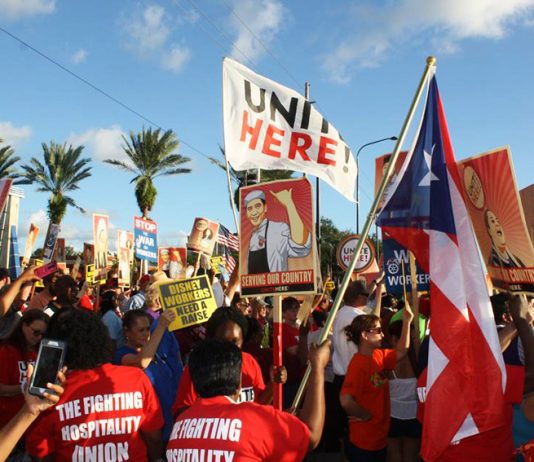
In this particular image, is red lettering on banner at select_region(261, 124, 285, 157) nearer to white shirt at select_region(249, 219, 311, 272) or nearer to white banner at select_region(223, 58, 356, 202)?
white banner at select_region(223, 58, 356, 202)

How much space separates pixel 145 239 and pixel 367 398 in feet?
26.4

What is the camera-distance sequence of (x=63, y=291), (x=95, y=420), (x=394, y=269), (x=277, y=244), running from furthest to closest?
(x=394, y=269), (x=63, y=291), (x=277, y=244), (x=95, y=420)

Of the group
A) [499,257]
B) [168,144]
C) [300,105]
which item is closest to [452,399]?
[499,257]

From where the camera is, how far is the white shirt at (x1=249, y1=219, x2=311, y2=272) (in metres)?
4.27

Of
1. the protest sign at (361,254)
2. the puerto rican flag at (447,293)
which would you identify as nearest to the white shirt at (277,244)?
the puerto rican flag at (447,293)

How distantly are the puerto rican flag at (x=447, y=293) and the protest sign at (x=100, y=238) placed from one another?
763 cm

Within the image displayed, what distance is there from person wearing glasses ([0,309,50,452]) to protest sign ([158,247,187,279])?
6506mm

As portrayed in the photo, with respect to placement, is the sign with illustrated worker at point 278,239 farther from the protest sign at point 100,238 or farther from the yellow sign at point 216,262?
the yellow sign at point 216,262

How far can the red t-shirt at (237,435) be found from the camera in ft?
7.88

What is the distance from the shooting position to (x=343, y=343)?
5.80 meters

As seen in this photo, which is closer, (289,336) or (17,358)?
(17,358)

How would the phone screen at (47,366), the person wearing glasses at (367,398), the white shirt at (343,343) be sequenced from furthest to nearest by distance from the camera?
1. the white shirt at (343,343)
2. the person wearing glasses at (367,398)
3. the phone screen at (47,366)

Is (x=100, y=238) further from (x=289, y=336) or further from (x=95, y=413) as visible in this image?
Result: (x=95, y=413)

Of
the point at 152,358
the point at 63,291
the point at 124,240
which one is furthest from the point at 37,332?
the point at 124,240
